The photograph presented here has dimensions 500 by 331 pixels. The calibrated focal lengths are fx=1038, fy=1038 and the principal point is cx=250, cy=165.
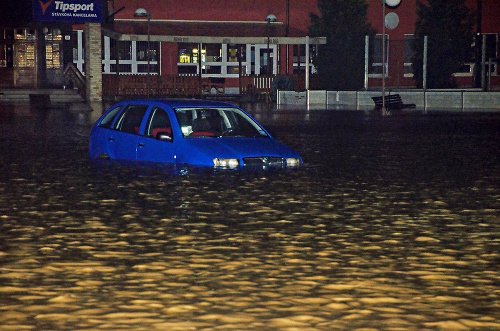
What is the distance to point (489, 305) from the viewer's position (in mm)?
6824

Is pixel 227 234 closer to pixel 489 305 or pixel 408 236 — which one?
pixel 408 236

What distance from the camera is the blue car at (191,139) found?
1527cm

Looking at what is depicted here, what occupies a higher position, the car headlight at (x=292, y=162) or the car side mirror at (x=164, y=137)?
the car side mirror at (x=164, y=137)

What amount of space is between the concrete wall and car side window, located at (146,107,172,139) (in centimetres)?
2673

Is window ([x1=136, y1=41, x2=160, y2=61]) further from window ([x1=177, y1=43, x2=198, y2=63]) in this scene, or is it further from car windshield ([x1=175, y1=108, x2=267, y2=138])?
car windshield ([x1=175, y1=108, x2=267, y2=138])

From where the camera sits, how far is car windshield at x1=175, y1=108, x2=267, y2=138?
15.9 meters

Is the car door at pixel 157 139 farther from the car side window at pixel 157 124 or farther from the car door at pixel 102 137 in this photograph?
the car door at pixel 102 137

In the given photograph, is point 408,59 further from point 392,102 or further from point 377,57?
point 392,102

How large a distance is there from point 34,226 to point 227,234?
1976 millimetres

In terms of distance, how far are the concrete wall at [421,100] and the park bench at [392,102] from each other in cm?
88

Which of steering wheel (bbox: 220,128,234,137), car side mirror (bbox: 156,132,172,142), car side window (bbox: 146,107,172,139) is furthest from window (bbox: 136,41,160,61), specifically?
car side mirror (bbox: 156,132,172,142)

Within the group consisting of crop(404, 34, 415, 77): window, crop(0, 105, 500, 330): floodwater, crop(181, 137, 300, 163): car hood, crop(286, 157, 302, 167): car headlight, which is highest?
crop(404, 34, 415, 77): window

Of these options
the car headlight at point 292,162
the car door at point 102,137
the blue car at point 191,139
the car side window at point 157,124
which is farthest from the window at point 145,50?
the car headlight at point 292,162

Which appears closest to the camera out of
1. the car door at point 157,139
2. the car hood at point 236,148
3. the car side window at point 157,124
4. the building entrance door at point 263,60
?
the car hood at point 236,148
